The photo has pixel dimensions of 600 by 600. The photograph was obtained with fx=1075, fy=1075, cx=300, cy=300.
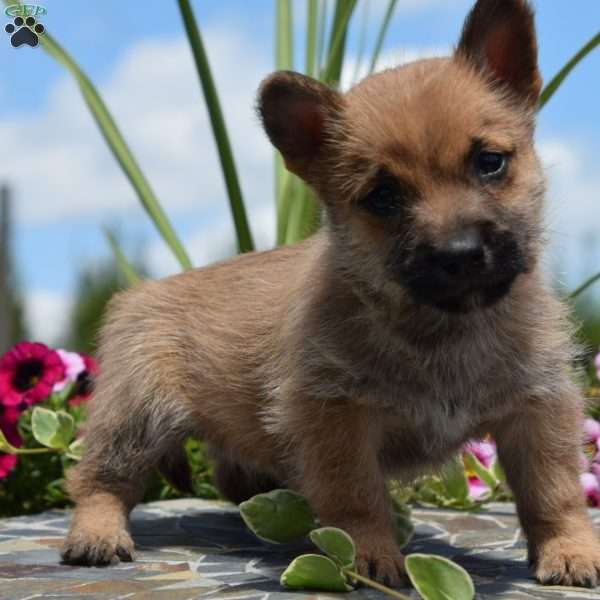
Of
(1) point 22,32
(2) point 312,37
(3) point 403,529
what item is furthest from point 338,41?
(3) point 403,529

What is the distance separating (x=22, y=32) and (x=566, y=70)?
10.3 feet

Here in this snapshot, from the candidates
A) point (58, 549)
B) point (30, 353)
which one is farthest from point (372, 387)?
point (30, 353)

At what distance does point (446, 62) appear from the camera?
354cm

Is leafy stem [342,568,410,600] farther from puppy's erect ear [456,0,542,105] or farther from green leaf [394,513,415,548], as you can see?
puppy's erect ear [456,0,542,105]

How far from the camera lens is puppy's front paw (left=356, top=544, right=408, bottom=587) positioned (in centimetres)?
321

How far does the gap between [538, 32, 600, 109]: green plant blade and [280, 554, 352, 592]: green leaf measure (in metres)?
3.84

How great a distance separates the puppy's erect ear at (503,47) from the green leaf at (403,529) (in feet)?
5.34

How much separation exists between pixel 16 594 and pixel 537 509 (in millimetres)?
1677

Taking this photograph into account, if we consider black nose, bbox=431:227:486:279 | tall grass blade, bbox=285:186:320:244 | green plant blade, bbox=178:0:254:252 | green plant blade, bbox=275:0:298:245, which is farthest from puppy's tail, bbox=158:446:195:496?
green plant blade, bbox=275:0:298:245

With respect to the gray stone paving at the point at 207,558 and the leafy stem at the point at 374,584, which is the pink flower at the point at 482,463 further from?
the leafy stem at the point at 374,584

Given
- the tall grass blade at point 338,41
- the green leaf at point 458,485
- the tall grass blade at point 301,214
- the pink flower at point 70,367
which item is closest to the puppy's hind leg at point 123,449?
the green leaf at point 458,485

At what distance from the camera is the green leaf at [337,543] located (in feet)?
10.2

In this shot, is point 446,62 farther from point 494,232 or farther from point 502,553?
point 502,553

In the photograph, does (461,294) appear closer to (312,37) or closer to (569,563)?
(569,563)
